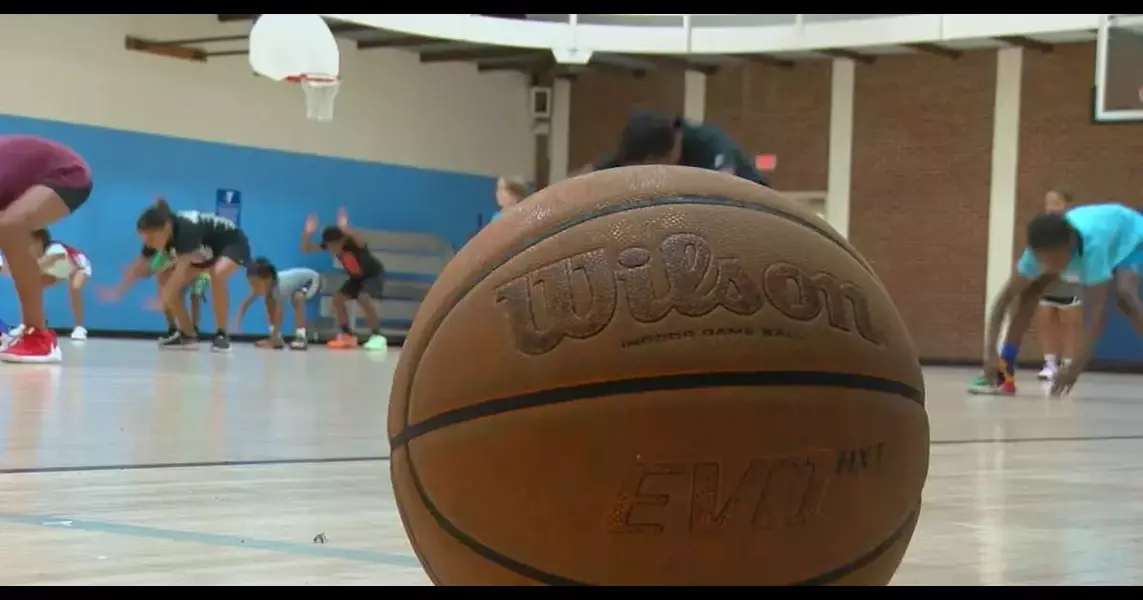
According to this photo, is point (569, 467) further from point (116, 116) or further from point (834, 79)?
point (834, 79)

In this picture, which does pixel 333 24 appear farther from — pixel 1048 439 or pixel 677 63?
pixel 1048 439

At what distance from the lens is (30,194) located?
6.71 m

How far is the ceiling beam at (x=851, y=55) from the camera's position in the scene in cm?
1548

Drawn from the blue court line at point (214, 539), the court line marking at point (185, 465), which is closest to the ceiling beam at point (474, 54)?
the court line marking at point (185, 465)

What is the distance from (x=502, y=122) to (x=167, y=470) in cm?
1577

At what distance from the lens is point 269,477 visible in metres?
2.71

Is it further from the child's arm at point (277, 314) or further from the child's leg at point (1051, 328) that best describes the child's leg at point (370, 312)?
the child's leg at point (1051, 328)

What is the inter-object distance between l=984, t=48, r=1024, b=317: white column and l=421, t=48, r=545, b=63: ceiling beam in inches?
200

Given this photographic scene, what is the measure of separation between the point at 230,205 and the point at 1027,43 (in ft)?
27.7

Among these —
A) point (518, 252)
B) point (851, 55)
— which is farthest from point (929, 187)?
point (518, 252)

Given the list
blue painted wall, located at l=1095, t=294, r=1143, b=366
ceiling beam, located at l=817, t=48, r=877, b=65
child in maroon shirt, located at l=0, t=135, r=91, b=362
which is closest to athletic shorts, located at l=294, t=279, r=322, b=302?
ceiling beam, located at l=817, t=48, r=877, b=65

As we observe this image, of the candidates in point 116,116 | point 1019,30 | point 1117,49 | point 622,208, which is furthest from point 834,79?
point 622,208

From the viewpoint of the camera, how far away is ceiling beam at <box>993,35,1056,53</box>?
14.6 metres

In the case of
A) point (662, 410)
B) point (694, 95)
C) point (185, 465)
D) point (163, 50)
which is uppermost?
point (163, 50)
